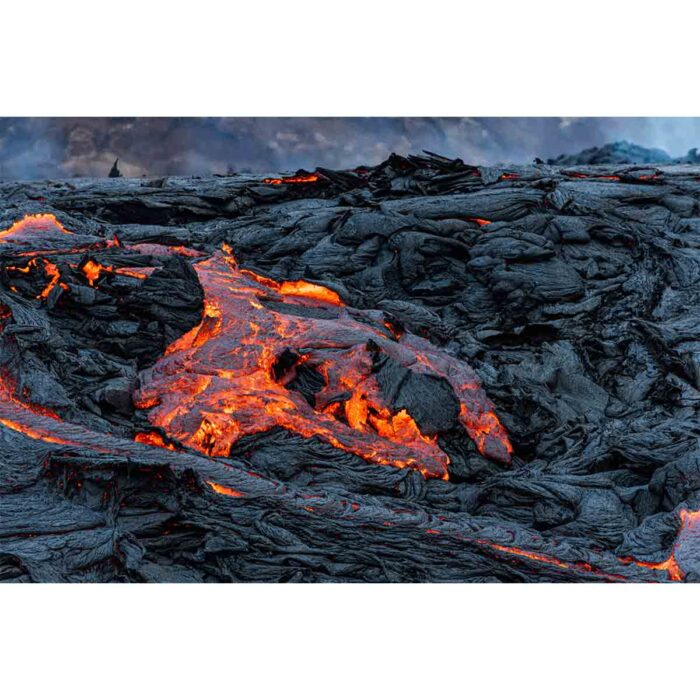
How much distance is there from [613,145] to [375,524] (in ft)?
17.6

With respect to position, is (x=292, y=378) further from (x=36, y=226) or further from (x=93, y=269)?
(x=36, y=226)

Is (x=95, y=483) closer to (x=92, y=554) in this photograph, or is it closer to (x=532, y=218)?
(x=92, y=554)

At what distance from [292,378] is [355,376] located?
1.73ft

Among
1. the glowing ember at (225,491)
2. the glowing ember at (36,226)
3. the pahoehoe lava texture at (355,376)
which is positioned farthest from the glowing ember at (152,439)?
the glowing ember at (36,226)

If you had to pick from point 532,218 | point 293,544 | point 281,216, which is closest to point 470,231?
point 532,218

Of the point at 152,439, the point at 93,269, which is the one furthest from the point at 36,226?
the point at 152,439

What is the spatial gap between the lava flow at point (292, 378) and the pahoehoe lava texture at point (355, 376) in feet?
0.06

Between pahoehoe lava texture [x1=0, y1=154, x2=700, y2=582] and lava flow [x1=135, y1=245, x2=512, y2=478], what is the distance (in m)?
0.02

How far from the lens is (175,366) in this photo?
28.3ft

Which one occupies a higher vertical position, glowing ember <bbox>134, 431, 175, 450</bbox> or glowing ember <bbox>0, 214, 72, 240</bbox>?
glowing ember <bbox>0, 214, 72, 240</bbox>

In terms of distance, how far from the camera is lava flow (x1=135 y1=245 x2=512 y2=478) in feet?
27.1

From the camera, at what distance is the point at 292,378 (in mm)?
8602

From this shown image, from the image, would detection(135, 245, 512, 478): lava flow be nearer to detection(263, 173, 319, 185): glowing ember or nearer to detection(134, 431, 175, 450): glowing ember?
detection(134, 431, 175, 450): glowing ember

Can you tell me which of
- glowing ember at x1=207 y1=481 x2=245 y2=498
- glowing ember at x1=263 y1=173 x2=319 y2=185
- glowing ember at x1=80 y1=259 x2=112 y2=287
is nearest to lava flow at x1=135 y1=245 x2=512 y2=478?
glowing ember at x1=207 y1=481 x2=245 y2=498
